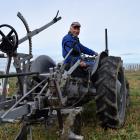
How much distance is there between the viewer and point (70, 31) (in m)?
10.2

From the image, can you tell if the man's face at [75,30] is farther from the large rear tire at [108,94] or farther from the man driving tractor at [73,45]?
the large rear tire at [108,94]

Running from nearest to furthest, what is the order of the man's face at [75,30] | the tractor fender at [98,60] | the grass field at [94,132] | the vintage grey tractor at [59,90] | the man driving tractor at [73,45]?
the vintage grey tractor at [59,90], the grass field at [94,132], the tractor fender at [98,60], the man driving tractor at [73,45], the man's face at [75,30]

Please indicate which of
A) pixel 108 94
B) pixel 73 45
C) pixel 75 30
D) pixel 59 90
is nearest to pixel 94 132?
pixel 108 94

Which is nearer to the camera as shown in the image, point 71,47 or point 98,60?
point 98,60

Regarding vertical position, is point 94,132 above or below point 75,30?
below

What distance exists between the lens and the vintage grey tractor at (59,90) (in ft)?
26.1

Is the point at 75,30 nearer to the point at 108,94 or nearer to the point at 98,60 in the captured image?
the point at 98,60

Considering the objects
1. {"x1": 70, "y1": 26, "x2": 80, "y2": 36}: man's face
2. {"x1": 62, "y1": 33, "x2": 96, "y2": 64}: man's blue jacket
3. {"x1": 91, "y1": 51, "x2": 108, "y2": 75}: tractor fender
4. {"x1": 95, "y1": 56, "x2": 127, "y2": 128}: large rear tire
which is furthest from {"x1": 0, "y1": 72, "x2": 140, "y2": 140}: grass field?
{"x1": 70, "y1": 26, "x2": 80, "y2": 36}: man's face

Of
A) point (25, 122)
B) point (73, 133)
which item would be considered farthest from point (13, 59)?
point (73, 133)

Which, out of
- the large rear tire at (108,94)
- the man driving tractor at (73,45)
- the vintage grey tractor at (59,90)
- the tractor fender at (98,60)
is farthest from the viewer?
the man driving tractor at (73,45)

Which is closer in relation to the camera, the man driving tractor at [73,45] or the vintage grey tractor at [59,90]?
the vintage grey tractor at [59,90]

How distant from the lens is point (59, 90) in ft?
27.1

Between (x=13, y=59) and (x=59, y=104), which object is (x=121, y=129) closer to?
(x=59, y=104)

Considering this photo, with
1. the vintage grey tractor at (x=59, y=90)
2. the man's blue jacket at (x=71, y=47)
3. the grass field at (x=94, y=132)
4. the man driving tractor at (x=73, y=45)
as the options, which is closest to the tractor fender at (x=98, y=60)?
the vintage grey tractor at (x=59, y=90)
